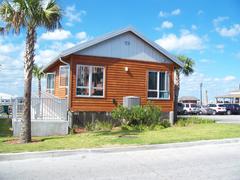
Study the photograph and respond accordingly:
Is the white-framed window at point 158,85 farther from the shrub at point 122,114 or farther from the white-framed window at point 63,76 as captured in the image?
the white-framed window at point 63,76

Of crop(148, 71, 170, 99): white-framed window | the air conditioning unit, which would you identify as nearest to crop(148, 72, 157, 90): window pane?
crop(148, 71, 170, 99): white-framed window

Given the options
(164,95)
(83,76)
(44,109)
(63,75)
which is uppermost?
(63,75)

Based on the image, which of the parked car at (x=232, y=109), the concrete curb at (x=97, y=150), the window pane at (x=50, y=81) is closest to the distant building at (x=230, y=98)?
the parked car at (x=232, y=109)

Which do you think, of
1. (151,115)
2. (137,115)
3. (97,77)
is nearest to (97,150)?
(137,115)

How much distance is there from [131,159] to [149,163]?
2.66 feet

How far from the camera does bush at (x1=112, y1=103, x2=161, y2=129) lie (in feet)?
63.3

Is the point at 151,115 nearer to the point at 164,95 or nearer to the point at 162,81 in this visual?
the point at 164,95

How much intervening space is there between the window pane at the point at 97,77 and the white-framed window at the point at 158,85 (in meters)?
3.23

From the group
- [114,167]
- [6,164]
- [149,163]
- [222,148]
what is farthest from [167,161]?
[6,164]

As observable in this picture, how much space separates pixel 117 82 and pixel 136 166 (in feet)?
40.5

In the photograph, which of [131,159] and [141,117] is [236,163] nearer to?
[131,159]

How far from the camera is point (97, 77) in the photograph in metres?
21.4

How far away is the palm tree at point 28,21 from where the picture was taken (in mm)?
13719

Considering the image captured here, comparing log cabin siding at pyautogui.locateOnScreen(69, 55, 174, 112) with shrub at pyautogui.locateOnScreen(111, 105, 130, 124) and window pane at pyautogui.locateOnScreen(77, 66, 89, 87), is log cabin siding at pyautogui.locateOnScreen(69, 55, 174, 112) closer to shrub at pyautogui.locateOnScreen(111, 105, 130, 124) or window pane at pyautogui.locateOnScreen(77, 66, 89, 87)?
window pane at pyautogui.locateOnScreen(77, 66, 89, 87)
